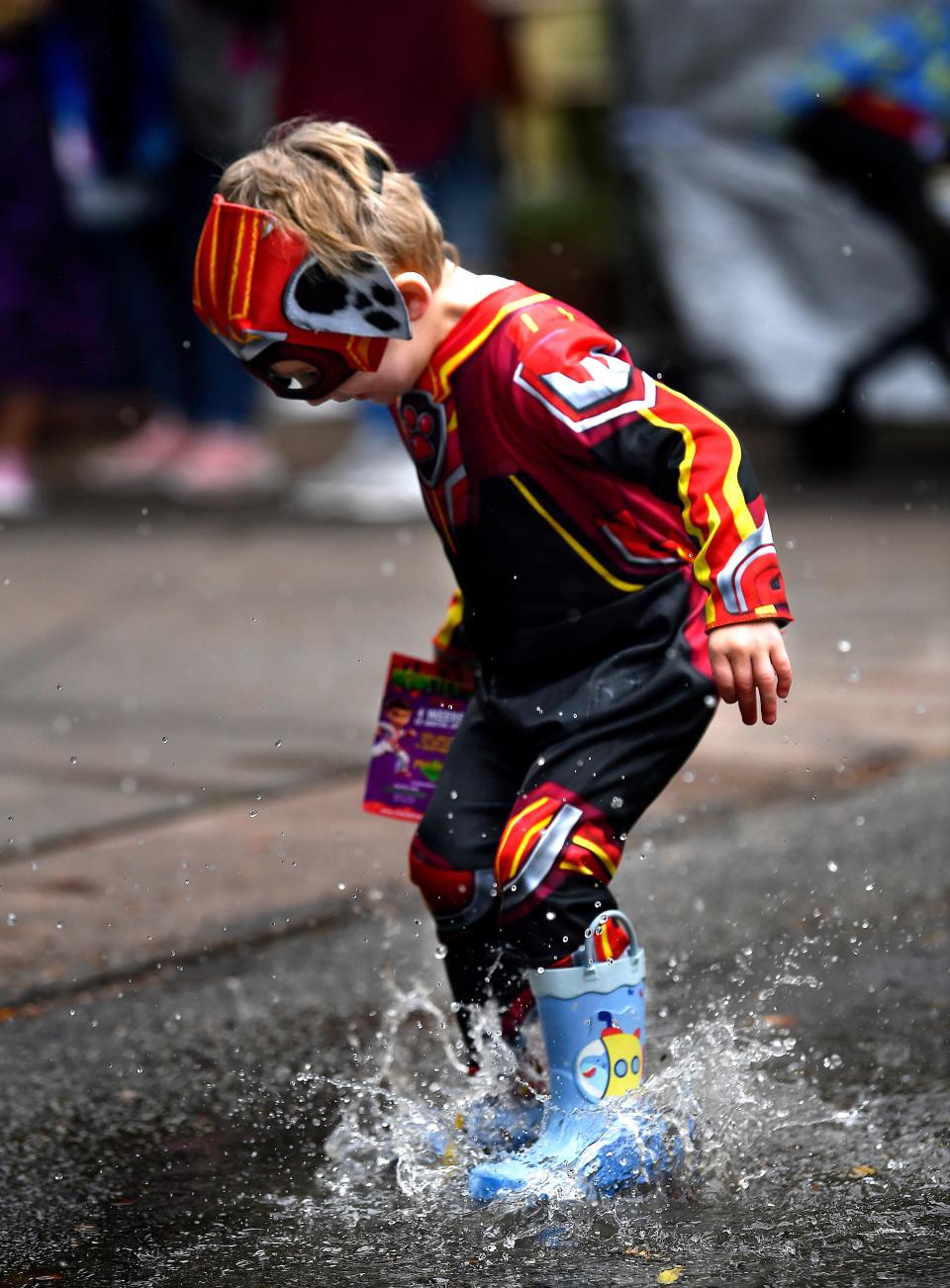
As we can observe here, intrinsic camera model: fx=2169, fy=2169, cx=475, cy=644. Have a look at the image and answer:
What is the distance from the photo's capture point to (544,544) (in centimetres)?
272

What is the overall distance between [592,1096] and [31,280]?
6.60m

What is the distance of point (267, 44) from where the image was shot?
8.13m

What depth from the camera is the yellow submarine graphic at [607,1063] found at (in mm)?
2641

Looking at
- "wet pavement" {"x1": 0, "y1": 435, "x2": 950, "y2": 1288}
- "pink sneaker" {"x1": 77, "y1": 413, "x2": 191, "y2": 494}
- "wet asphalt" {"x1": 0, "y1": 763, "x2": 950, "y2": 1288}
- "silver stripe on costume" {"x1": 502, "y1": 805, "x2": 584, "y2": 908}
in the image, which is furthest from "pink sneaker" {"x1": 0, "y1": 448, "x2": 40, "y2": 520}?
"silver stripe on costume" {"x1": 502, "y1": 805, "x2": 584, "y2": 908}

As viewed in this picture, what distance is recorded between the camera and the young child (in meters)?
2.60

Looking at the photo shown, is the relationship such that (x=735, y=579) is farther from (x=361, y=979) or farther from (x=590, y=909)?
(x=361, y=979)

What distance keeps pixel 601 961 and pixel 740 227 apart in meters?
6.79

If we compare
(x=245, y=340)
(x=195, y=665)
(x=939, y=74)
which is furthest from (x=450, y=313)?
(x=939, y=74)

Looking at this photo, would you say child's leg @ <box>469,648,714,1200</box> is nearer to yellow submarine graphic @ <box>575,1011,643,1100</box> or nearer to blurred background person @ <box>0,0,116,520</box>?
yellow submarine graphic @ <box>575,1011,643,1100</box>

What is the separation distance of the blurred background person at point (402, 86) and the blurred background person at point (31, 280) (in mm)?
1113

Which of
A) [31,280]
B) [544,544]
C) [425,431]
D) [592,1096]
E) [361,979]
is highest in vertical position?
[425,431]

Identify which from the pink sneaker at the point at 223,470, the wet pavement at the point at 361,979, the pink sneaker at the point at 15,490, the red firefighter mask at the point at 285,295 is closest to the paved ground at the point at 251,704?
the wet pavement at the point at 361,979

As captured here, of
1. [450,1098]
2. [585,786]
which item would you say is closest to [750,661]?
[585,786]

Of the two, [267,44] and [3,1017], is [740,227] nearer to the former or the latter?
[267,44]
